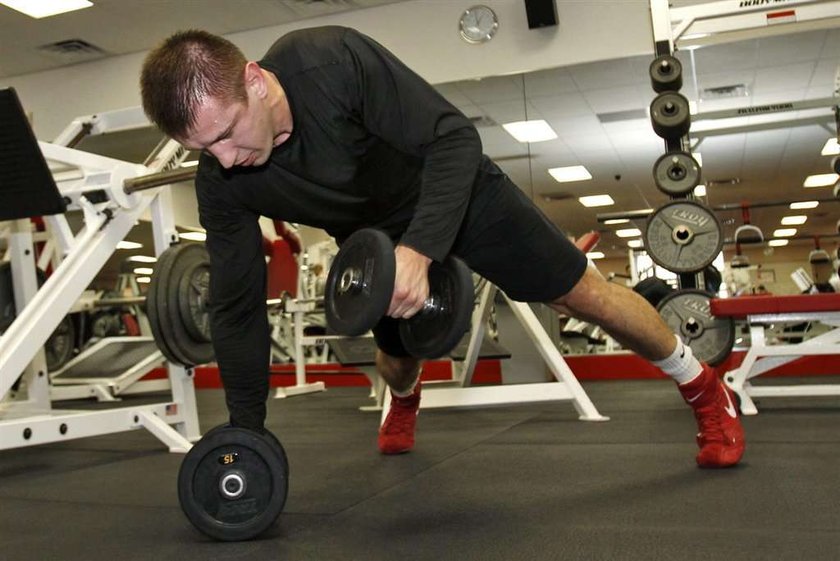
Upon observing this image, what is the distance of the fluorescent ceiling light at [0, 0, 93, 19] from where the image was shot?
16.3ft

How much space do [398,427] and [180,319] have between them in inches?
28.9

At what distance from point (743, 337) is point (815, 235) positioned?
79cm

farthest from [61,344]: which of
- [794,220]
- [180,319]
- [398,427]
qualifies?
[794,220]

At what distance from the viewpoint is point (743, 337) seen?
5152mm

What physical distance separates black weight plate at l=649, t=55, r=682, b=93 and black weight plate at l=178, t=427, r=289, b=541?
2.83 metres

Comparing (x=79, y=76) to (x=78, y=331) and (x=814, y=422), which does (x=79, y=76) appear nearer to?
(x=78, y=331)

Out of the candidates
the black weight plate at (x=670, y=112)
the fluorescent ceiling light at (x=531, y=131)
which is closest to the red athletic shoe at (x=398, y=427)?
the black weight plate at (x=670, y=112)

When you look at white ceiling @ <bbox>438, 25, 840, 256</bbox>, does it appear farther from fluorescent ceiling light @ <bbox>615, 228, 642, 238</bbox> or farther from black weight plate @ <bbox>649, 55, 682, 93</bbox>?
black weight plate @ <bbox>649, 55, 682, 93</bbox>

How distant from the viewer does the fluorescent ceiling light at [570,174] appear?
498cm

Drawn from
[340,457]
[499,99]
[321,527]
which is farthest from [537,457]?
[499,99]

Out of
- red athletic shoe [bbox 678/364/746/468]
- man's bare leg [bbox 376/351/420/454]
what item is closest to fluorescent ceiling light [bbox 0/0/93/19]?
man's bare leg [bbox 376/351/420/454]

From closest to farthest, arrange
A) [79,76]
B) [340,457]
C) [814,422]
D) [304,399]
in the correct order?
[340,457]
[814,422]
[304,399]
[79,76]

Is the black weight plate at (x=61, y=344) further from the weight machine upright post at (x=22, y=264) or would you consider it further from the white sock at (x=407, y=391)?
the white sock at (x=407, y=391)

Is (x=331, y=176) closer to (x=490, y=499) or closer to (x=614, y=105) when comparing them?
(x=490, y=499)
